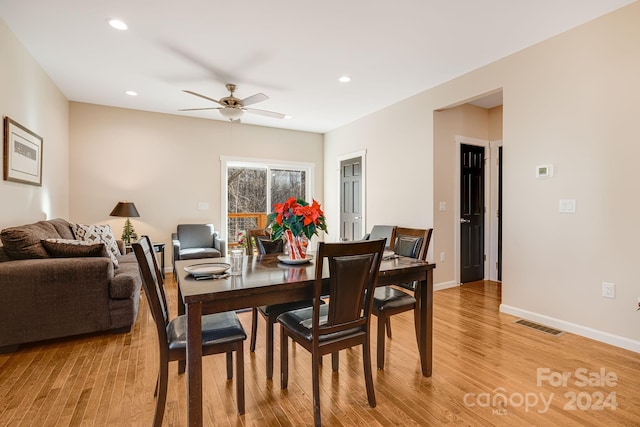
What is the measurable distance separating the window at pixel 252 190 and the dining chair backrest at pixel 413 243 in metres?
3.83

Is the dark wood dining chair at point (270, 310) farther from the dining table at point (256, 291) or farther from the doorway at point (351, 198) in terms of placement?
the doorway at point (351, 198)

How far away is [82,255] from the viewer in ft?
8.95

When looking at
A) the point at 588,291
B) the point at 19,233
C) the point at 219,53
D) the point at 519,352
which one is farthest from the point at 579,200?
the point at 19,233

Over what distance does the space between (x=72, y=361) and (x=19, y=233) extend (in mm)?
1130

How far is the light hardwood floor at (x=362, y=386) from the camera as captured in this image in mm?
1713

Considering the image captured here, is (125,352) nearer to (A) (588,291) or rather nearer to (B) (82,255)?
(B) (82,255)

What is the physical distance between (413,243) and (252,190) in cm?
423

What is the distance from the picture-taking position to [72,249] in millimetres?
2713

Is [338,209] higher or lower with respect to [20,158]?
lower

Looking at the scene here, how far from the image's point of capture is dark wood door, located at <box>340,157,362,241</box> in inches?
223

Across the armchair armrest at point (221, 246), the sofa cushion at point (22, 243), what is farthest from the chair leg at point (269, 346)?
the armchair armrest at point (221, 246)

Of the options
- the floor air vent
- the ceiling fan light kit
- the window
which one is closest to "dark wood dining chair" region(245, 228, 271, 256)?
the ceiling fan light kit

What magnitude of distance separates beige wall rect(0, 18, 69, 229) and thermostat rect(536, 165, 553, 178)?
16.2 feet

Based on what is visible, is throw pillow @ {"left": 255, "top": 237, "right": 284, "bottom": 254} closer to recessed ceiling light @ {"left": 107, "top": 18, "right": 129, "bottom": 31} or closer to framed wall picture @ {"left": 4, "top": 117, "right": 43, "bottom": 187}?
A: recessed ceiling light @ {"left": 107, "top": 18, "right": 129, "bottom": 31}
